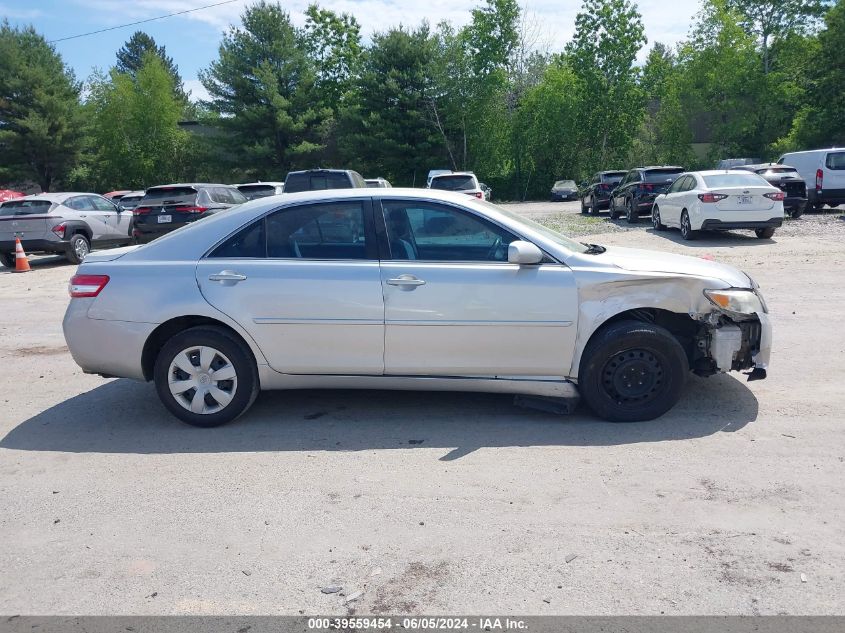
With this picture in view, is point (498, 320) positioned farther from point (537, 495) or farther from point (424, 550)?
point (424, 550)

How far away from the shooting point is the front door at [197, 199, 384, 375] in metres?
5.14

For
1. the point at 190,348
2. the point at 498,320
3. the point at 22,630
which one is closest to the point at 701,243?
the point at 498,320

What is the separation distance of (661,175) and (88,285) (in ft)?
63.8

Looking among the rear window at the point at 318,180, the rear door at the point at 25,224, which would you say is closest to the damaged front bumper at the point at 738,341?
the rear window at the point at 318,180

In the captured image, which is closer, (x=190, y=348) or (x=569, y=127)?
(x=190, y=348)

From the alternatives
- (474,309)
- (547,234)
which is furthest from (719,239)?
(474,309)

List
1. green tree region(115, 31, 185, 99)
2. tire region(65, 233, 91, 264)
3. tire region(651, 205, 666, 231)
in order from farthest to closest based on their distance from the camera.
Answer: green tree region(115, 31, 185, 99)
tire region(651, 205, 666, 231)
tire region(65, 233, 91, 264)

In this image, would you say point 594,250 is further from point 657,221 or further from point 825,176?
point 825,176

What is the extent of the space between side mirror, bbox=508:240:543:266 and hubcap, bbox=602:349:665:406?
0.91 metres

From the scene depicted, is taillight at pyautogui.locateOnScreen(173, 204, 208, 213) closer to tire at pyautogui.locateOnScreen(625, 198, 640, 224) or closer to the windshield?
tire at pyautogui.locateOnScreen(625, 198, 640, 224)

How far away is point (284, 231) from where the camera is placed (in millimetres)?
5375

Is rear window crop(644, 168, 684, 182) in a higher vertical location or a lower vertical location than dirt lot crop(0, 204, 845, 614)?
higher

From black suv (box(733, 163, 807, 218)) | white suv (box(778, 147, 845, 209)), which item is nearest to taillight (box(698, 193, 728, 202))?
black suv (box(733, 163, 807, 218))

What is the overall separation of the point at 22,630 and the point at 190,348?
2.44 m
